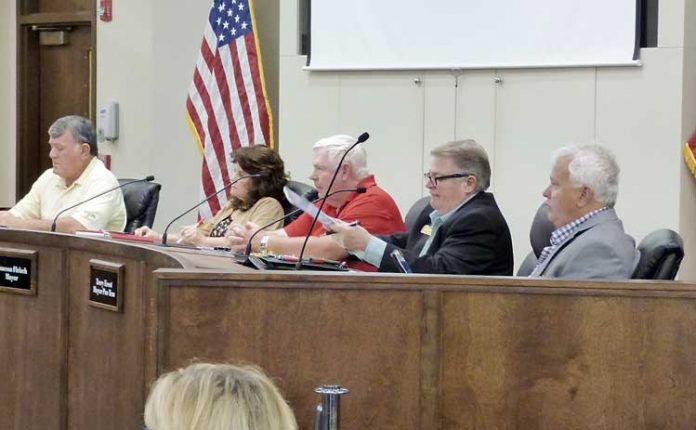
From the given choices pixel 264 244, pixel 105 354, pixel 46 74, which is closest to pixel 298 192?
pixel 264 244

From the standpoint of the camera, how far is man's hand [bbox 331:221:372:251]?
3.74 metres

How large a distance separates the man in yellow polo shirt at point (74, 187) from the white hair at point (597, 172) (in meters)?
2.57

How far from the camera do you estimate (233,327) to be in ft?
9.61

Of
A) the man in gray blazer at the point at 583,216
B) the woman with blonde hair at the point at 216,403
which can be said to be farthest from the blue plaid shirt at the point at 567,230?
the woman with blonde hair at the point at 216,403

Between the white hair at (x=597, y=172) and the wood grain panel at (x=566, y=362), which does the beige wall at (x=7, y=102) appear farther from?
the wood grain panel at (x=566, y=362)

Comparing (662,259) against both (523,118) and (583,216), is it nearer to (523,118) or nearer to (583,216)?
(583,216)

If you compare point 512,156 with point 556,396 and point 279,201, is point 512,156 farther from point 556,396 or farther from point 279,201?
point 556,396

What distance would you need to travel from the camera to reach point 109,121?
7.77 m

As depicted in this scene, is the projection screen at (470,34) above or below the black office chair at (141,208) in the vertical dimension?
above

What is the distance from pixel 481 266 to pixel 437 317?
878 mm

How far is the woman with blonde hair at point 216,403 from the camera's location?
1533mm

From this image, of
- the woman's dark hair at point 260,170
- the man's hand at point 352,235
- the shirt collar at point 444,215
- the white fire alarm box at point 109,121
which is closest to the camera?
the man's hand at point 352,235

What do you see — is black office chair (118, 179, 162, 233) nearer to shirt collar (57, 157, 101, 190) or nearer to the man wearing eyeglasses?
shirt collar (57, 157, 101, 190)

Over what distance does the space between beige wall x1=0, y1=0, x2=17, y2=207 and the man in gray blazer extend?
5.78m
